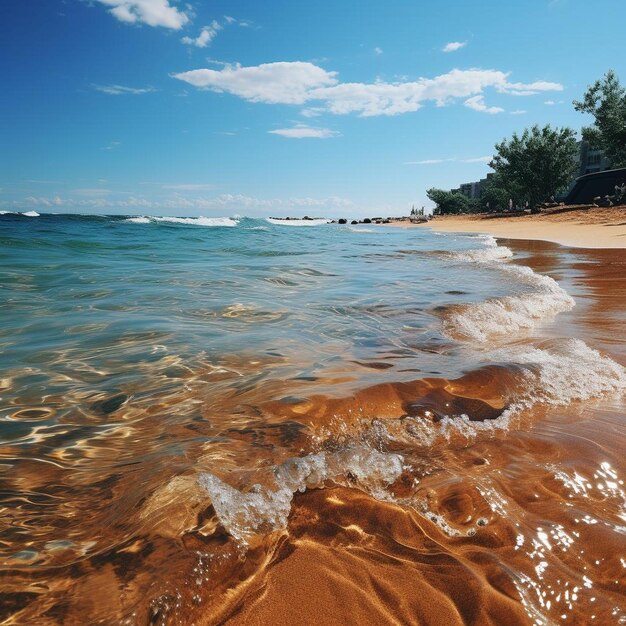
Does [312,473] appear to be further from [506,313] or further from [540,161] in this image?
[540,161]

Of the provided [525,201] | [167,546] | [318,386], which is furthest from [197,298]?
[525,201]

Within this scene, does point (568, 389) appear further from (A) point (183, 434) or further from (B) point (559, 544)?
(A) point (183, 434)

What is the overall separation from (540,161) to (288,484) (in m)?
45.4

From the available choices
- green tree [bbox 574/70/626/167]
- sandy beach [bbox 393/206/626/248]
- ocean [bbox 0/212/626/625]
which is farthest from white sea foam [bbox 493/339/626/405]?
green tree [bbox 574/70/626/167]

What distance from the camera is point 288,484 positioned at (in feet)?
4.90

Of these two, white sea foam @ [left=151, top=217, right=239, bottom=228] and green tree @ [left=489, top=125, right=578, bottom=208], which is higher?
green tree @ [left=489, top=125, right=578, bottom=208]

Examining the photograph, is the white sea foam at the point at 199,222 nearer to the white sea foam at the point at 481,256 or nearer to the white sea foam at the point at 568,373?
the white sea foam at the point at 481,256

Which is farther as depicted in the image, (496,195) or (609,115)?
(496,195)

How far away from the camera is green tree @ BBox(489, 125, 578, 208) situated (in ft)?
124

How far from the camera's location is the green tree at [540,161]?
124ft

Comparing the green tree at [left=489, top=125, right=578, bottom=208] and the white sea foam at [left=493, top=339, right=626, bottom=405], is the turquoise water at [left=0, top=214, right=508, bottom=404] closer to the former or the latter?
the white sea foam at [left=493, top=339, right=626, bottom=405]

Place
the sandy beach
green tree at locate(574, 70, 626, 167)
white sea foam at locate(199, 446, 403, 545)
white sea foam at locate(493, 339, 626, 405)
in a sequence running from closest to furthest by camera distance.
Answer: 1. white sea foam at locate(199, 446, 403, 545)
2. white sea foam at locate(493, 339, 626, 405)
3. the sandy beach
4. green tree at locate(574, 70, 626, 167)

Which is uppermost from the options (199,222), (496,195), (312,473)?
(496,195)

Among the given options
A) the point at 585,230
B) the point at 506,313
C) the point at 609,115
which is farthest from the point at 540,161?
the point at 506,313
